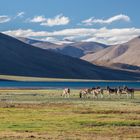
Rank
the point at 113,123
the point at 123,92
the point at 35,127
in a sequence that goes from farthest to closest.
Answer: the point at 123,92 → the point at 113,123 → the point at 35,127

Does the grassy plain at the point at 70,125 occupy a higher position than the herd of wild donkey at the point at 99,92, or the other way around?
the herd of wild donkey at the point at 99,92

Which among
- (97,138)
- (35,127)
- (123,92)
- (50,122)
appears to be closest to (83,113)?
(50,122)

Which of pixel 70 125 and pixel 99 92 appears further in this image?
pixel 99 92

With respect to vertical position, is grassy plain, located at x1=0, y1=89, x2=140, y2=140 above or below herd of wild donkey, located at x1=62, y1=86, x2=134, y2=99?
below

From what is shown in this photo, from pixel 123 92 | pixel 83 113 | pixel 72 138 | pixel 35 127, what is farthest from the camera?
pixel 123 92

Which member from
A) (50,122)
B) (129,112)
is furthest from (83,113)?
(50,122)

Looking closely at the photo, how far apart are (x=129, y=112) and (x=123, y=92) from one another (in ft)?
109

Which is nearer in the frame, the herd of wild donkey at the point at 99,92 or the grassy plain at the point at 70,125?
the grassy plain at the point at 70,125

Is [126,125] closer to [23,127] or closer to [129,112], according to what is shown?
[23,127]

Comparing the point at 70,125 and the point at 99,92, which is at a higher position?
the point at 99,92

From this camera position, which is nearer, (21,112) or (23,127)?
(23,127)

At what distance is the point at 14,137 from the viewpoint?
2844 cm

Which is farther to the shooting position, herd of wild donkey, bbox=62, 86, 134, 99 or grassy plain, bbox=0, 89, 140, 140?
herd of wild donkey, bbox=62, 86, 134, 99

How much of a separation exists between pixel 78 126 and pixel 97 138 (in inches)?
225
